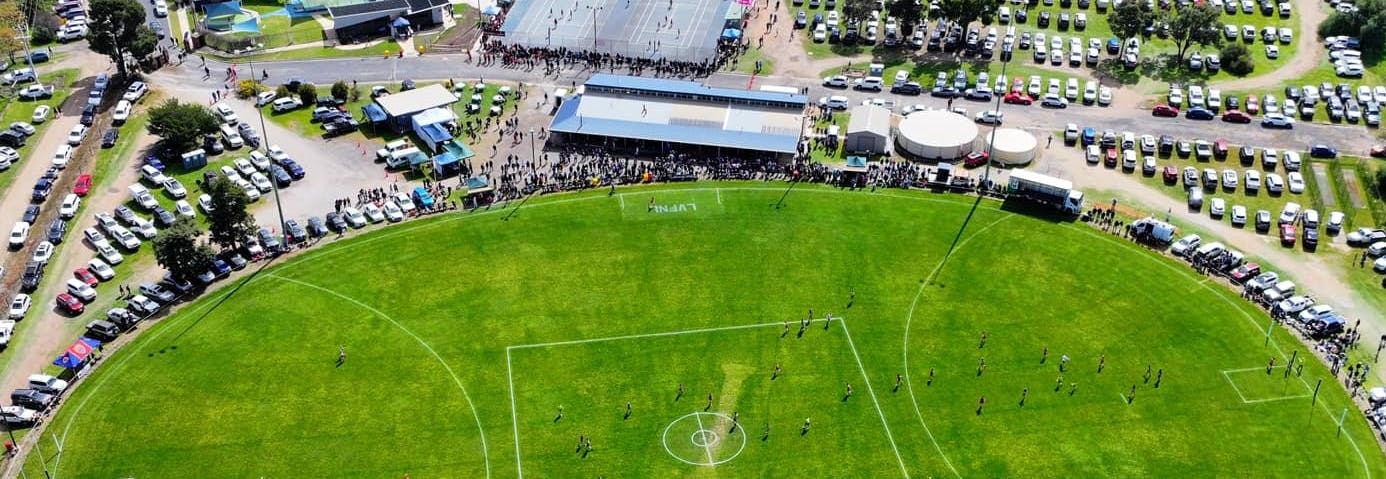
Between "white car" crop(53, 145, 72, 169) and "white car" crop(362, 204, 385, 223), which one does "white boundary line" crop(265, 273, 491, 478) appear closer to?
"white car" crop(362, 204, 385, 223)

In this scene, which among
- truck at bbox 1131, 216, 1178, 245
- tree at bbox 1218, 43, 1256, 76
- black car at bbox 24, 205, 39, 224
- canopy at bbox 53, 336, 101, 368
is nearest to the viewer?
canopy at bbox 53, 336, 101, 368

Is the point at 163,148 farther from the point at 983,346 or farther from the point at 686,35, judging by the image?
the point at 983,346

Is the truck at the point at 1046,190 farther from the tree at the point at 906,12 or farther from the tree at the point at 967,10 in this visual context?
the tree at the point at 906,12

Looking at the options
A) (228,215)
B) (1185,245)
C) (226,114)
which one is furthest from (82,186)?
(1185,245)

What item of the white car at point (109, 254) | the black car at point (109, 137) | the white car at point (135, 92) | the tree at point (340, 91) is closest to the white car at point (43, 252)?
the white car at point (109, 254)

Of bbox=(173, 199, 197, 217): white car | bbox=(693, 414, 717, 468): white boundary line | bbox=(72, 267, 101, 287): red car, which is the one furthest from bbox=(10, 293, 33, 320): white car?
bbox=(693, 414, 717, 468): white boundary line

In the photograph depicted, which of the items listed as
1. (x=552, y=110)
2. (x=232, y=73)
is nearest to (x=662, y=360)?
(x=552, y=110)

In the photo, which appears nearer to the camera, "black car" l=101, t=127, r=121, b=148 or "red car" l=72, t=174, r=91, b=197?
"red car" l=72, t=174, r=91, b=197
